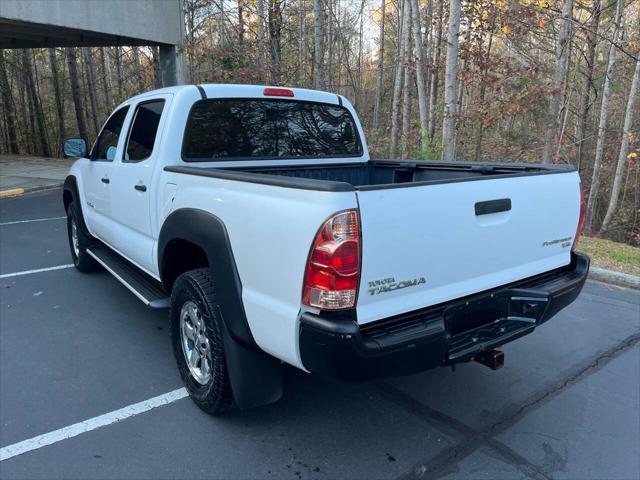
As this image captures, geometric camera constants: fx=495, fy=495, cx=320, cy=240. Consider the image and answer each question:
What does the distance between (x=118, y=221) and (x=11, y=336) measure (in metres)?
1.32

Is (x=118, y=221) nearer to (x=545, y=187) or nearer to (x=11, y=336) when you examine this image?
(x=11, y=336)

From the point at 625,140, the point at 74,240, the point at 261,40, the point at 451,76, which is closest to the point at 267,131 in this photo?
the point at 74,240

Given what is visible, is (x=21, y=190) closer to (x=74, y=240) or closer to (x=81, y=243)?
(x=74, y=240)

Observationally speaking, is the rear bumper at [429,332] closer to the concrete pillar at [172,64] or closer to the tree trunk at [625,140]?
the tree trunk at [625,140]

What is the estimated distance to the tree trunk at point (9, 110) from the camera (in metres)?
22.6

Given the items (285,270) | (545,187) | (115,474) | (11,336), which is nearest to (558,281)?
(545,187)

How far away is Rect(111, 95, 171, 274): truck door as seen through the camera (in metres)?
3.67

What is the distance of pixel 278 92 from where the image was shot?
398 cm

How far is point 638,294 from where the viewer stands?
5500mm

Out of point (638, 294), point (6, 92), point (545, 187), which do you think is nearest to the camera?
point (545, 187)

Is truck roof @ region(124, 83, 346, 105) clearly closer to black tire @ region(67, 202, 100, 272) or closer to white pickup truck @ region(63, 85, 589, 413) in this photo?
white pickup truck @ region(63, 85, 589, 413)

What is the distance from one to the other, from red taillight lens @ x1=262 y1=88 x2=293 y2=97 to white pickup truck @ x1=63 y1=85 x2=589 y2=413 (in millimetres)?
11

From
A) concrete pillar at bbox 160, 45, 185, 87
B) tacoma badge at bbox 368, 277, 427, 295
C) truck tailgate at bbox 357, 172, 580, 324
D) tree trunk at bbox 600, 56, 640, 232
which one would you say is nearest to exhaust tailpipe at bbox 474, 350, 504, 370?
truck tailgate at bbox 357, 172, 580, 324

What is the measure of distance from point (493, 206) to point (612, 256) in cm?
504
